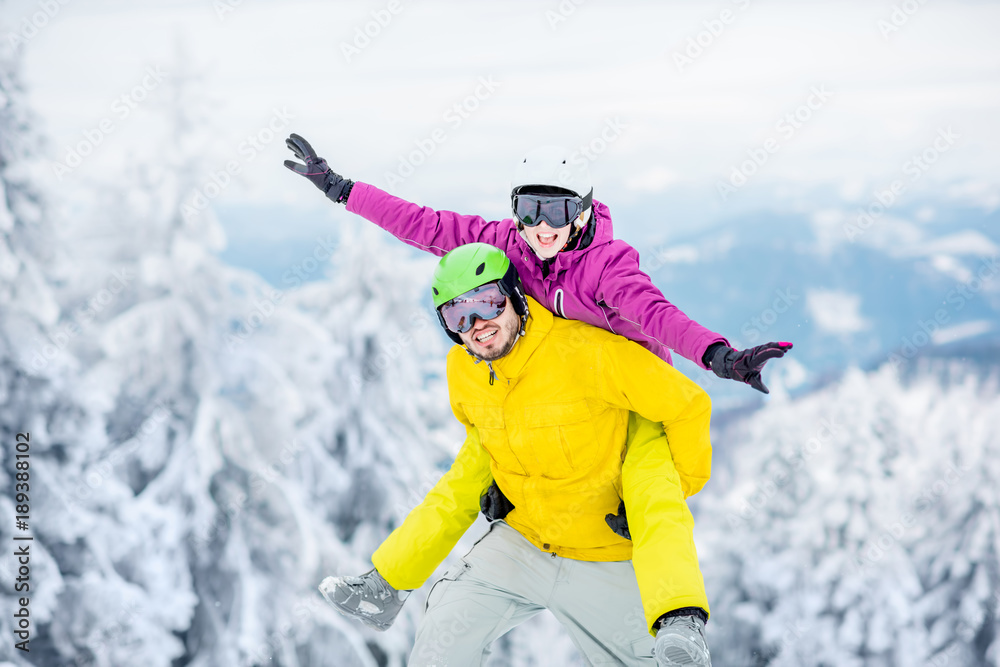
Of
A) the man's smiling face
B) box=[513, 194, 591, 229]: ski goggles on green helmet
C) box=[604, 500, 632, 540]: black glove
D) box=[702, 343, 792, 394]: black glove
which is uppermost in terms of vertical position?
box=[513, 194, 591, 229]: ski goggles on green helmet

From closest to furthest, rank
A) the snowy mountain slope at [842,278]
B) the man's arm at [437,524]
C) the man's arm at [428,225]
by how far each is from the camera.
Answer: the man's arm at [437,524], the man's arm at [428,225], the snowy mountain slope at [842,278]

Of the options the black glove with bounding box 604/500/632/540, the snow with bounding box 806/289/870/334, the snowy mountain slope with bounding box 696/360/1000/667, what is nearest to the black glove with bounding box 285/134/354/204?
the black glove with bounding box 604/500/632/540

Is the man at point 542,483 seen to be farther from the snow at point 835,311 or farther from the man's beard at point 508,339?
the snow at point 835,311

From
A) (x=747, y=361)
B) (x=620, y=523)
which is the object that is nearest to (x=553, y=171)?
(x=747, y=361)

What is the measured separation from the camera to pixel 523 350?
9.08ft

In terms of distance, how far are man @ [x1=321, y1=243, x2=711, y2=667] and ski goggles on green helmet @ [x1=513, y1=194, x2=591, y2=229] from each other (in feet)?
0.56

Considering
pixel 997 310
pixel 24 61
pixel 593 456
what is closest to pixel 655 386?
pixel 593 456

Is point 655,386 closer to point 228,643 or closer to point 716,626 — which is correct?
point 228,643

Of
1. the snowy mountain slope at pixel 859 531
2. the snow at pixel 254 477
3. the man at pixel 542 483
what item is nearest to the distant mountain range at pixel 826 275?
the snowy mountain slope at pixel 859 531

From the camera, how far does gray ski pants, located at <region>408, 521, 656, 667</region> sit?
2850 millimetres

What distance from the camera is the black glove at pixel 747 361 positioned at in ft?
6.98

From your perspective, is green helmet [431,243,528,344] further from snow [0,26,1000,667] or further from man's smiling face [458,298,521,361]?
snow [0,26,1000,667]

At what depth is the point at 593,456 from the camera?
2818 millimetres

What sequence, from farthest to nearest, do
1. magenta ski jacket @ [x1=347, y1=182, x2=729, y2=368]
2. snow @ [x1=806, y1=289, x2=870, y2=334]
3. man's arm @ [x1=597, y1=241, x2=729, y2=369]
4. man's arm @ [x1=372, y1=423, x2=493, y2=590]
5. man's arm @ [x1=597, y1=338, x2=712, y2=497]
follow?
snow @ [x1=806, y1=289, x2=870, y2=334], man's arm @ [x1=372, y1=423, x2=493, y2=590], man's arm @ [x1=597, y1=338, x2=712, y2=497], magenta ski jacket @ [x1=347, y1=182, x2=729, y2=368], man's arm @ [x1=597, y1=241, x2=729, y2=369]
